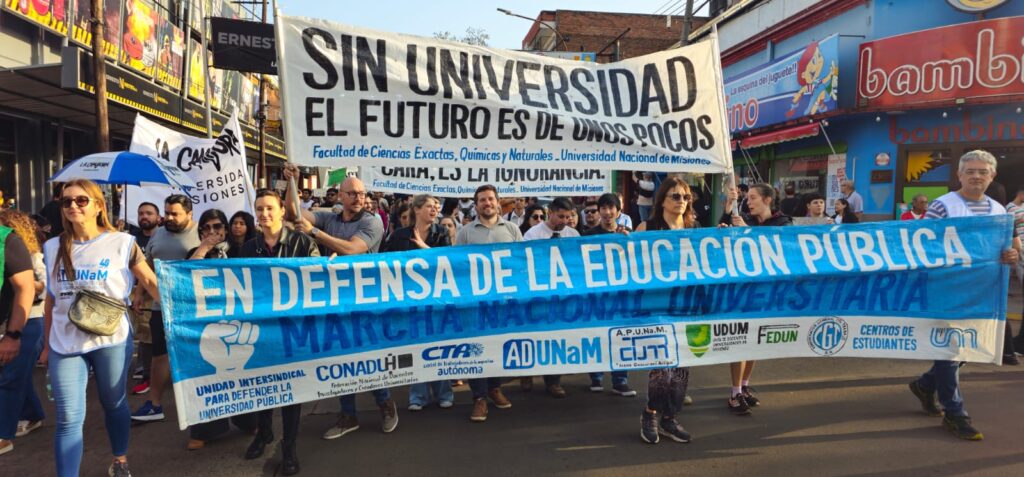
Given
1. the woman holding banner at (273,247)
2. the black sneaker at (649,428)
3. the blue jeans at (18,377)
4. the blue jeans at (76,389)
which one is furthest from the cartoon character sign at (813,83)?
the blue jeans at (18,377)

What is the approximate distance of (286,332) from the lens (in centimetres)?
359

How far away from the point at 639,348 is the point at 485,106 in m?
1.94

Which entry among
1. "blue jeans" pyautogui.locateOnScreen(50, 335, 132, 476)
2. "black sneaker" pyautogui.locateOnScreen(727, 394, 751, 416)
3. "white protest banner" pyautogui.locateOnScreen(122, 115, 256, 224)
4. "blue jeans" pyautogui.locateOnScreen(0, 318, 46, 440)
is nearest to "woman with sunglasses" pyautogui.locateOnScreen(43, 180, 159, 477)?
"blue jeans" pyautogui.locateOnScreen(50, 335, 132, 476)

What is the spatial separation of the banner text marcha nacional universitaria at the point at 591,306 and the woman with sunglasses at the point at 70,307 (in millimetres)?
364

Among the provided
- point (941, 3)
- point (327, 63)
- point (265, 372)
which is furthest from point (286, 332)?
point (941, 3)

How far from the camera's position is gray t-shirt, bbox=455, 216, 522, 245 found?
15.6 ft

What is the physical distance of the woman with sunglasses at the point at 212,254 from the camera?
4.07m

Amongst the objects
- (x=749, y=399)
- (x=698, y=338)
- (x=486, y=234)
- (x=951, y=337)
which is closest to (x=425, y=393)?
(x=486, y=234)

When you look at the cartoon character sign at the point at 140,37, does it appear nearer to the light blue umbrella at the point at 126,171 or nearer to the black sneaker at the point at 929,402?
the light blue umbrella at the point at 126,171

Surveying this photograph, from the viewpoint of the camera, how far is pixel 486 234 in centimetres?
477

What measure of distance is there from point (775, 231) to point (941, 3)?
10.2 m

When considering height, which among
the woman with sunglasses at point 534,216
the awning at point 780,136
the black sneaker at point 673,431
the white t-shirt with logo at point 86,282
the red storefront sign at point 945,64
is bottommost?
the black sneaker at point 673,431

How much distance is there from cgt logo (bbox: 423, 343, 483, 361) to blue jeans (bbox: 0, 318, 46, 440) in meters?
2.57

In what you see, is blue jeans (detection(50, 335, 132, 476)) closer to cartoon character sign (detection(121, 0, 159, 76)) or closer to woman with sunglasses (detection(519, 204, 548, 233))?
woman with sunglasses (detection(519, 204, 548, 233))
